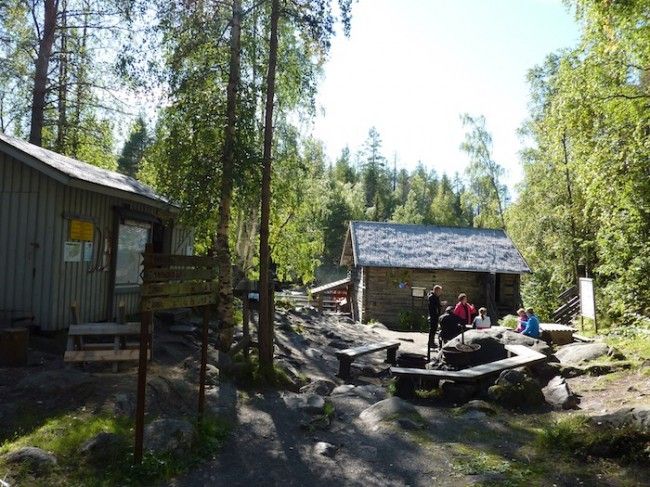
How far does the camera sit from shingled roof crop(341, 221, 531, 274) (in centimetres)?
2525

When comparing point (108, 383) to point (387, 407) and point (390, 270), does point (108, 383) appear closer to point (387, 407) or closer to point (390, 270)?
point (387, 407)

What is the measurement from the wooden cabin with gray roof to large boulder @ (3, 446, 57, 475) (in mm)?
20140

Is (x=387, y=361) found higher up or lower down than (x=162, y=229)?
lower down

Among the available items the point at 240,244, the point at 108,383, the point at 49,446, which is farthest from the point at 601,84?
the point at 49,446

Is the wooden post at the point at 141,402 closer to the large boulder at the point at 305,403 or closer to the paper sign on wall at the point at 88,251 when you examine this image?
the large boulder at the point at 305,403

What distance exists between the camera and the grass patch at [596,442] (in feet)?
18.7

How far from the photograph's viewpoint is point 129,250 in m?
12.4

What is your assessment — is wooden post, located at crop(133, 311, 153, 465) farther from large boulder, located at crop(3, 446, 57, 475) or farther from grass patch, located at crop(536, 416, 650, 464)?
grass patch, located at crop(536, 416, 650, 464)

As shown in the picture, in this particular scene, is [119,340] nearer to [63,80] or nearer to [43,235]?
Answer: [43,235]

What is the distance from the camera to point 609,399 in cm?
909

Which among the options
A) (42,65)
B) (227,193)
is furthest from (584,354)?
(42,65)

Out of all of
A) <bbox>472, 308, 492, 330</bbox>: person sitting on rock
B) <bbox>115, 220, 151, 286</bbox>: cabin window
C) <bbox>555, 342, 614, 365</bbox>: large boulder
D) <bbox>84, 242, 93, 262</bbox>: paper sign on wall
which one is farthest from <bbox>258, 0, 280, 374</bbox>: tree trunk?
<bbox>472, 308, 492, 330</bbox>: person sitting on rock

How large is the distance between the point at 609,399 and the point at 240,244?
42.0ft

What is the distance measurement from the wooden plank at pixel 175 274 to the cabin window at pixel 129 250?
216 inches
